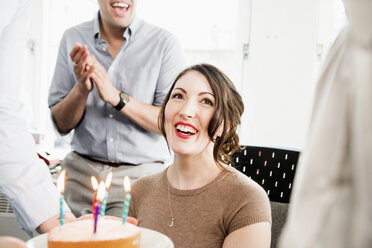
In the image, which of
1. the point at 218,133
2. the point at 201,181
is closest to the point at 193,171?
the point at 201,181

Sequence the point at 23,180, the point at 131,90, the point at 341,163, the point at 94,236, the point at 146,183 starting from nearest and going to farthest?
the point at 341,163, the point at 94,236, the point at 23,180, the point at 146,183, the point at 131,90

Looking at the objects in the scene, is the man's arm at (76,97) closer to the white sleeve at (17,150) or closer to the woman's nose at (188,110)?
the white sleeve at (17,150)

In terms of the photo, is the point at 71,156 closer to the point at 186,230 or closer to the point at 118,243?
the point at 186,230

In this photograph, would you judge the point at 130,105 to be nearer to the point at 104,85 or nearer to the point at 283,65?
the point at 104,85

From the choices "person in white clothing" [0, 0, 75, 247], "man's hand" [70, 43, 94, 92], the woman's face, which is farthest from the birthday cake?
"man's hand" [70, 43, 94, 92]

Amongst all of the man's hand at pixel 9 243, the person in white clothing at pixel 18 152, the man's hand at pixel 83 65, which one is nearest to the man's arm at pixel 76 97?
the man's hand at pixel 83 65

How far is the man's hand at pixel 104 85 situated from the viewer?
1530 mm

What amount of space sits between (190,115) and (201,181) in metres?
0.23

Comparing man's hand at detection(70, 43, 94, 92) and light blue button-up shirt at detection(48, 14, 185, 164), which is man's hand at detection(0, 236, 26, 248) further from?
light blue button-up shirt at detection(48, 14, 185, 164)

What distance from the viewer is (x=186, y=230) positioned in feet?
4.18

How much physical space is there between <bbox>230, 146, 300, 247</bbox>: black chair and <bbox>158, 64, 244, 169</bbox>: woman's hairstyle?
0.26 feet

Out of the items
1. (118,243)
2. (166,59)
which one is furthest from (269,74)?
(118,243)

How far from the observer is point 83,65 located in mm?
1524

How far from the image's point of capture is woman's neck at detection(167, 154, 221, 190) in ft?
4.53
